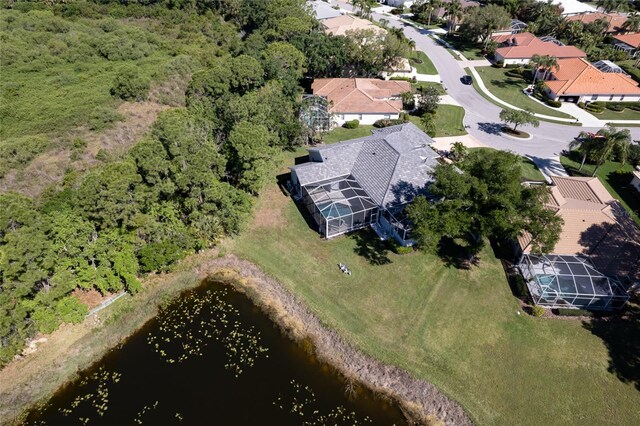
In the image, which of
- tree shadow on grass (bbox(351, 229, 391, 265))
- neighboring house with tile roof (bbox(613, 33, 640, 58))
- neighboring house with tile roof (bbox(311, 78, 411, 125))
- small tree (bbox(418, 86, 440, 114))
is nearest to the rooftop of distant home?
neighboring house with tile roof (bbox(311, 78, 411, 125))

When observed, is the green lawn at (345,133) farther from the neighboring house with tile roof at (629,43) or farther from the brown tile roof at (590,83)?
the neighboring house with tile roof at (629,43)

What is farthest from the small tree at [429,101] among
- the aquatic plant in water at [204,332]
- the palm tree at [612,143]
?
the aquatic plant in water at [204,332]

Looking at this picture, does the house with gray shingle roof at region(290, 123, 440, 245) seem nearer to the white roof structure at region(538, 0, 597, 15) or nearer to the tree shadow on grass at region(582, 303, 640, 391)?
the tree shadow on grass at region(582, 303, 640, 391)

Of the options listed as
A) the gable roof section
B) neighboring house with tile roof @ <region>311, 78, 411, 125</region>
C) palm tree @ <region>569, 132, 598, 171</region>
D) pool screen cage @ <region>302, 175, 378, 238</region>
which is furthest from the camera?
neighboring house with tile roof @ <region>311, 78, 411, 125</region>

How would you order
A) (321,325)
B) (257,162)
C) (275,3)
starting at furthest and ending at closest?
1. (275,3)
2. (257,162)
3. (321,325)

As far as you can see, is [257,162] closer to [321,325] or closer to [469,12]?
[321,325]

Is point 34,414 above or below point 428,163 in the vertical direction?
below

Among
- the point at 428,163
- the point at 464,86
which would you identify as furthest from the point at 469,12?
the point at 428,163
